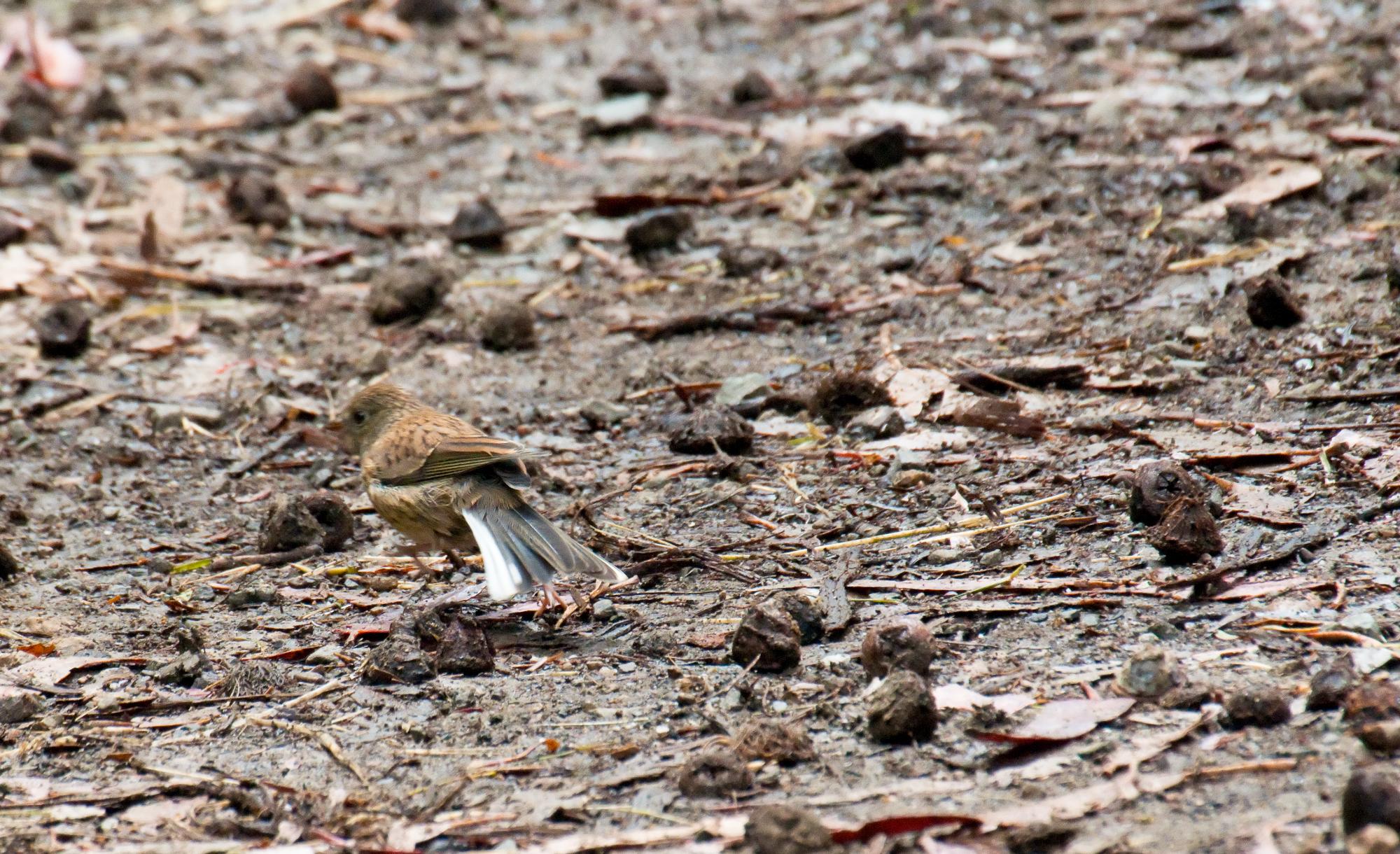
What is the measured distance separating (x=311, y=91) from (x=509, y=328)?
14.7ft

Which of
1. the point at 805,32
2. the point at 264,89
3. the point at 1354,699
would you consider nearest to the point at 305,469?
the point at 1354,699

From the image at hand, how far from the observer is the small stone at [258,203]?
9.62 m

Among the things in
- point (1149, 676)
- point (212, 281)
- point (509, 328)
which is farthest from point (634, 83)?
point (1149, 676)

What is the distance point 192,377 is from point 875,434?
3.85m

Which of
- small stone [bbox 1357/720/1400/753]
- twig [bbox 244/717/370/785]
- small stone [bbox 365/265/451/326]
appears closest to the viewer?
small stone [bbox 1357/720/1400/753]

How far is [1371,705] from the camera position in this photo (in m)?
3.61

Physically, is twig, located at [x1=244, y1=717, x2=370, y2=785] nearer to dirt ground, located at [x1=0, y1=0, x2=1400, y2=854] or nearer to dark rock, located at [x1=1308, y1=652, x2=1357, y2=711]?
dirt ground, located at [x1=0, y1=0, x2=1400, y2=854]

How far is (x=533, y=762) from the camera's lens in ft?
13.5

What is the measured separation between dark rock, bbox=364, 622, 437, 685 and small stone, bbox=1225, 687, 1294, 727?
247 cm

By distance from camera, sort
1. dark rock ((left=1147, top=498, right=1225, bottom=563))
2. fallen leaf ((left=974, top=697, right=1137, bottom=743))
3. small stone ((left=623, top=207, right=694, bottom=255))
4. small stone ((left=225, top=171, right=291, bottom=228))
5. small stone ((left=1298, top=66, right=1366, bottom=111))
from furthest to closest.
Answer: small stone ((left=225, top=171, right=291, bottom=228))
small stone ((left=1298, top=66, right=1366, bottom=111))
small stone ((left=623, top=207, right=694, bottom=255))
dark rock ((left=1147, top=498, right=1225, bottom=563))
fallen leaf ((left=974, top=697, right=1137, bottom=743))

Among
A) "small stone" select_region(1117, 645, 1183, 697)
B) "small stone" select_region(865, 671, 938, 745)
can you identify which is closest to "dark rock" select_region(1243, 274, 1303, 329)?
"small stone" select_region(1117, 645, 1183, 697)

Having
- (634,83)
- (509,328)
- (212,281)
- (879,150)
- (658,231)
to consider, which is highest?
(634,83)

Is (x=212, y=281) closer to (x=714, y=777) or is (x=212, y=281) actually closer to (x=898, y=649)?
(x=898, y=649)

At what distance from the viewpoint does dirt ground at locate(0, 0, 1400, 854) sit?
3.91 m
